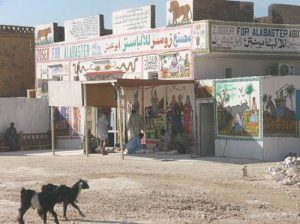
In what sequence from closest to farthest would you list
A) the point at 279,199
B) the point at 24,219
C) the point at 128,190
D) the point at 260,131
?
1. the point at 24,219
2. the point at 279,199
3. the point at 128,190
4. the point at 260,131

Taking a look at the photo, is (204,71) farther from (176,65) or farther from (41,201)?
(41,201)

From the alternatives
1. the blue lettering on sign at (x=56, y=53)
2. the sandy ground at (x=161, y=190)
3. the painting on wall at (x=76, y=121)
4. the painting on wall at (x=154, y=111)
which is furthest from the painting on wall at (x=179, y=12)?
the blue lettering on sign at (x=56, y=53)

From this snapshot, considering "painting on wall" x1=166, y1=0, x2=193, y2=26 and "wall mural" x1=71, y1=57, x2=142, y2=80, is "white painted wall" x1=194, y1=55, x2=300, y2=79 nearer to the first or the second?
"painting on wall" x1=166, y1=0, x2=193, y2=26

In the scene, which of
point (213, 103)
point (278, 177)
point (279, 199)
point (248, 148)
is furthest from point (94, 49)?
point (279, 199)

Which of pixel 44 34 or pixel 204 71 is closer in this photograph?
pixel 204 71

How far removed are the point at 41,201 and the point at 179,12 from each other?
45.7 feet

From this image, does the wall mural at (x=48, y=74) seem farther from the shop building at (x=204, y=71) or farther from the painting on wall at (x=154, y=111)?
the painting on wall at (x=154, y=111)

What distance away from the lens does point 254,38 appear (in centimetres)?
2277

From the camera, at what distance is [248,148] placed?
20.0 m

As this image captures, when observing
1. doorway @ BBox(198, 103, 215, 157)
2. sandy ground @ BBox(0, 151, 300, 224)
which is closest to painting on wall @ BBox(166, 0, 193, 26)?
doorway @ BBox(198, 103, 215, 157)

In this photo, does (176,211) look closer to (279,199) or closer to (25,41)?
(279,199)

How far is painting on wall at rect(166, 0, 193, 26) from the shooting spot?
72.8 feet

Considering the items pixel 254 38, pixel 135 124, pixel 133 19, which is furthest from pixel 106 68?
pixel 254 38

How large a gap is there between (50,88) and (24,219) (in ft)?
39.9
